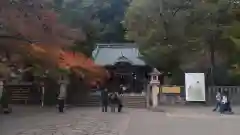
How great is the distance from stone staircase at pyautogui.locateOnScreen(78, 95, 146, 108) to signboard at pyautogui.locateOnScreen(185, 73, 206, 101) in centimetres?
310

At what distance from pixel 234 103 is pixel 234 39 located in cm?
444

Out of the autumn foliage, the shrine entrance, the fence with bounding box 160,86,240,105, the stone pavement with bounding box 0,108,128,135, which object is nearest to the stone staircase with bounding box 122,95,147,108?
the fence with bounding box 160,86,240,105

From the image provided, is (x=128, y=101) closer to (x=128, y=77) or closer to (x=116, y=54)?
(x=128, y=77)

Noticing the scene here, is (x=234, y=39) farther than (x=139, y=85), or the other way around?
(x=139, y=85)

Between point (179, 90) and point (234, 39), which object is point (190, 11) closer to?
point (234, 39)

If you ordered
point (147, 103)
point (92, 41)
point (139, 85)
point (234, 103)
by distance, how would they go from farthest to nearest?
point (139, 85), point (92, 41), point (234, 103), point (147, 103)

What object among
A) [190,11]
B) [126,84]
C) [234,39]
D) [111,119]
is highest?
[190,11]

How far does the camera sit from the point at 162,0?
3014cm

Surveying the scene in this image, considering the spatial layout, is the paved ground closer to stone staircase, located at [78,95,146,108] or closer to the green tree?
stone staircase, located at [78,95,146,108]

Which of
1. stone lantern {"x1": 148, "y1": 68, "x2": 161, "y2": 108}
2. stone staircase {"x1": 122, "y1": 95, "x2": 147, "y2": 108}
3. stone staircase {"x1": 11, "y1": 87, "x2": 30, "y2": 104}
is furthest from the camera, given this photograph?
stone staircase {"x1": 11, "y1": 87, "x2": 30, "y2": 104}

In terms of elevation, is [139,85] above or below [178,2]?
below

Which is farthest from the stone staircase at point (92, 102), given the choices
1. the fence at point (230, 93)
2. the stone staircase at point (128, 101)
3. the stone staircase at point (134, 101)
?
the fence at point (230, 93)

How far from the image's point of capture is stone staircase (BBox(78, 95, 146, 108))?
89.1ft

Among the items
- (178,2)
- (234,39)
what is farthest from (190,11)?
(234,39)
